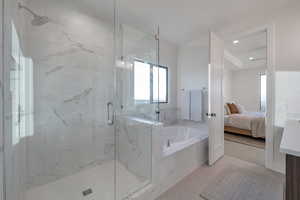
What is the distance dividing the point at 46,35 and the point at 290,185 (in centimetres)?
272

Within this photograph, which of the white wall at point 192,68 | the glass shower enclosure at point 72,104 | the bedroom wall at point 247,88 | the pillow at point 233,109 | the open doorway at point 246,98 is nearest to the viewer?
the glass shower enclosure at point 72,104

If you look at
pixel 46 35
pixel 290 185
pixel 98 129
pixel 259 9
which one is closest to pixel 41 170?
pixel 98 129

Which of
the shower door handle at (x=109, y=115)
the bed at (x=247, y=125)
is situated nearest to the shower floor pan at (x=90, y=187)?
the shower door handle at (x=109, y=115)

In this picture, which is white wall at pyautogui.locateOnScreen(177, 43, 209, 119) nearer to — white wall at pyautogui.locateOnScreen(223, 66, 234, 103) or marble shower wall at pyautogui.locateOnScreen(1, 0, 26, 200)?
marble shower wall at pyautogui.locateOnScreen(1, 0, 26, 200)

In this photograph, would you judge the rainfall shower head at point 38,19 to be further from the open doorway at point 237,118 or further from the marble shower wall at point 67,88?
the open doorway at point 237,118

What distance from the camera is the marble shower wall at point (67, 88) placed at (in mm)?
1613

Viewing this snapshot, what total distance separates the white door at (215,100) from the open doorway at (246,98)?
16.8 inches

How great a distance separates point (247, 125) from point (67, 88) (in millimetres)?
4210

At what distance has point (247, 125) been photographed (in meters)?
3.59

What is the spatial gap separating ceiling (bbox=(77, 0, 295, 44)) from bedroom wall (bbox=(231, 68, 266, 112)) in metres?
5.02

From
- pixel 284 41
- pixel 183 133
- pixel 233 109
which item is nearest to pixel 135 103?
pixel 183 133

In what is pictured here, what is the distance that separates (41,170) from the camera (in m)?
1.64

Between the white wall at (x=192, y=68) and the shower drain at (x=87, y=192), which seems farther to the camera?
the white wall at (x=192, y=68)

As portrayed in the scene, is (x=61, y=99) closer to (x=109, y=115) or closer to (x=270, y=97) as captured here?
(x=109, y=115)
